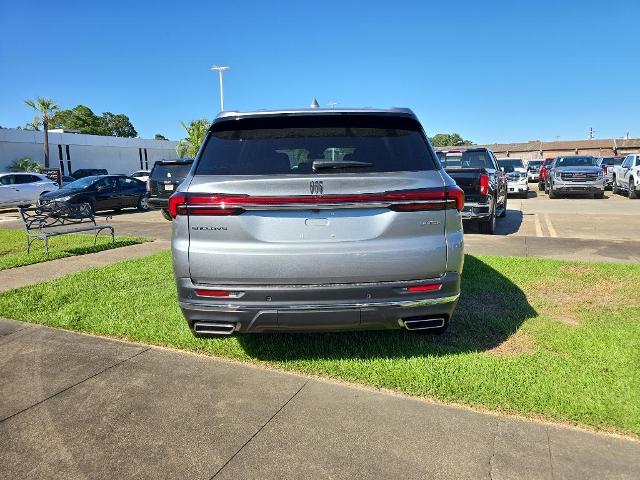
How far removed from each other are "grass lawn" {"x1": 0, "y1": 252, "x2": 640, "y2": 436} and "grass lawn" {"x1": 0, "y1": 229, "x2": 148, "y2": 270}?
2322 mm

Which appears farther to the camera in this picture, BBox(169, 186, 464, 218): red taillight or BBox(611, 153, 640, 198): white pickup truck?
BBox(611, 153, 640, 198): white pickup truck

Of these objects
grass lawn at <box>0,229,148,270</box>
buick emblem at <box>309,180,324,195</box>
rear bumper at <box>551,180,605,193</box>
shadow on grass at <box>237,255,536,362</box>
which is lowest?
shadow on grass at <box>237,255,536,362</box>

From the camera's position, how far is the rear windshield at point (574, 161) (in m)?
20.5

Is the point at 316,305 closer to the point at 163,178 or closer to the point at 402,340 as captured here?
the point at 402,340

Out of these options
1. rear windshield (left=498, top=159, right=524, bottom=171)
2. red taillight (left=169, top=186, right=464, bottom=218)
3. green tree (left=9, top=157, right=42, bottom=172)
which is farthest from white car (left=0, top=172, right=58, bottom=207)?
rear windshield (left=498, top=159, right=524, bottom=171)

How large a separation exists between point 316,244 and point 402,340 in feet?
4.95

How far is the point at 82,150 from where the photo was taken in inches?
1805

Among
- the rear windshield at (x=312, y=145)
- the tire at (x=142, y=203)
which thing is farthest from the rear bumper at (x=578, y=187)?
the rear windshield at (x=312, y=145)

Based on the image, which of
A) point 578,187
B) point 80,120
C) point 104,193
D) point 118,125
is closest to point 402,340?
point 104,193

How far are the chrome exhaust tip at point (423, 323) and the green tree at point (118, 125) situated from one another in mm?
126892

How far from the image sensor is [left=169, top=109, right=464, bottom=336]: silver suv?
9.73 ft

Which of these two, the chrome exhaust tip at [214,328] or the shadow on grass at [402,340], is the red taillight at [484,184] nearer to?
the shadow on grass at [402,340]

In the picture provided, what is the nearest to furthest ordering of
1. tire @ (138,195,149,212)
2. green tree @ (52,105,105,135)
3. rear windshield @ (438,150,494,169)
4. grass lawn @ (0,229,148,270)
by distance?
grass lawn @ (0,229,148,270), rear windshield @ (438,150,494,169), tire @ (138,195,149,212), green tree @ (52,105,105,135)

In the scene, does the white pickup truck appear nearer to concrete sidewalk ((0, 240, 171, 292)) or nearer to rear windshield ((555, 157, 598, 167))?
rear windshield ((555, 157, 598, 167))
